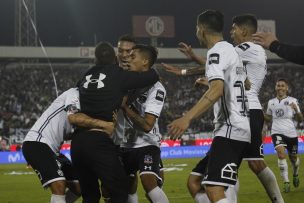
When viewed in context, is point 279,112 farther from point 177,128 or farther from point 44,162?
point 177,128

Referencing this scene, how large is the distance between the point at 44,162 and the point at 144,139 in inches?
48.3

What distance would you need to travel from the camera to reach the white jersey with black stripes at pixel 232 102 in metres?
5.00

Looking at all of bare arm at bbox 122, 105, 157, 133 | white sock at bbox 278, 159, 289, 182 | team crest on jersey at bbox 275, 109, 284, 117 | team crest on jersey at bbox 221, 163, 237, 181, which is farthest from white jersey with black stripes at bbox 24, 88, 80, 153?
team crest on jersey at bbox 275, 109, 284, 117

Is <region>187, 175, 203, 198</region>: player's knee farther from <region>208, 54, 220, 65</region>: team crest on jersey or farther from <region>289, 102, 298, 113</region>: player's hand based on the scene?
<region>289, 102, 298, 113</region>: player's hand

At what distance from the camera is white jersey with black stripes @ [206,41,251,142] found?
16.4 ft

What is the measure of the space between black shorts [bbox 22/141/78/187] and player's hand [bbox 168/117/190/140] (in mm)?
1805

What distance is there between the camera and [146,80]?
215 inches

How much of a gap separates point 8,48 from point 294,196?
3010 cm

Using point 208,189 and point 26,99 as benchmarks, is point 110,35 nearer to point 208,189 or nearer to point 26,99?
point 26,99

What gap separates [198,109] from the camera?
4504 millimetres

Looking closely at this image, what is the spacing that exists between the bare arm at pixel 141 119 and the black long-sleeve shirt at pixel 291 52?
1.70 meters

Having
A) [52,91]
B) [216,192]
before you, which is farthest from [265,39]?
[52,91]

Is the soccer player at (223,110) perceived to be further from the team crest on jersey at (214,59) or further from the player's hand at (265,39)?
the player's hand at (265,39)

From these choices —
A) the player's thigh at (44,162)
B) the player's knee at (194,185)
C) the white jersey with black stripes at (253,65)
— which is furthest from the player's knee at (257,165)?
the player's thigh at (44,162)
